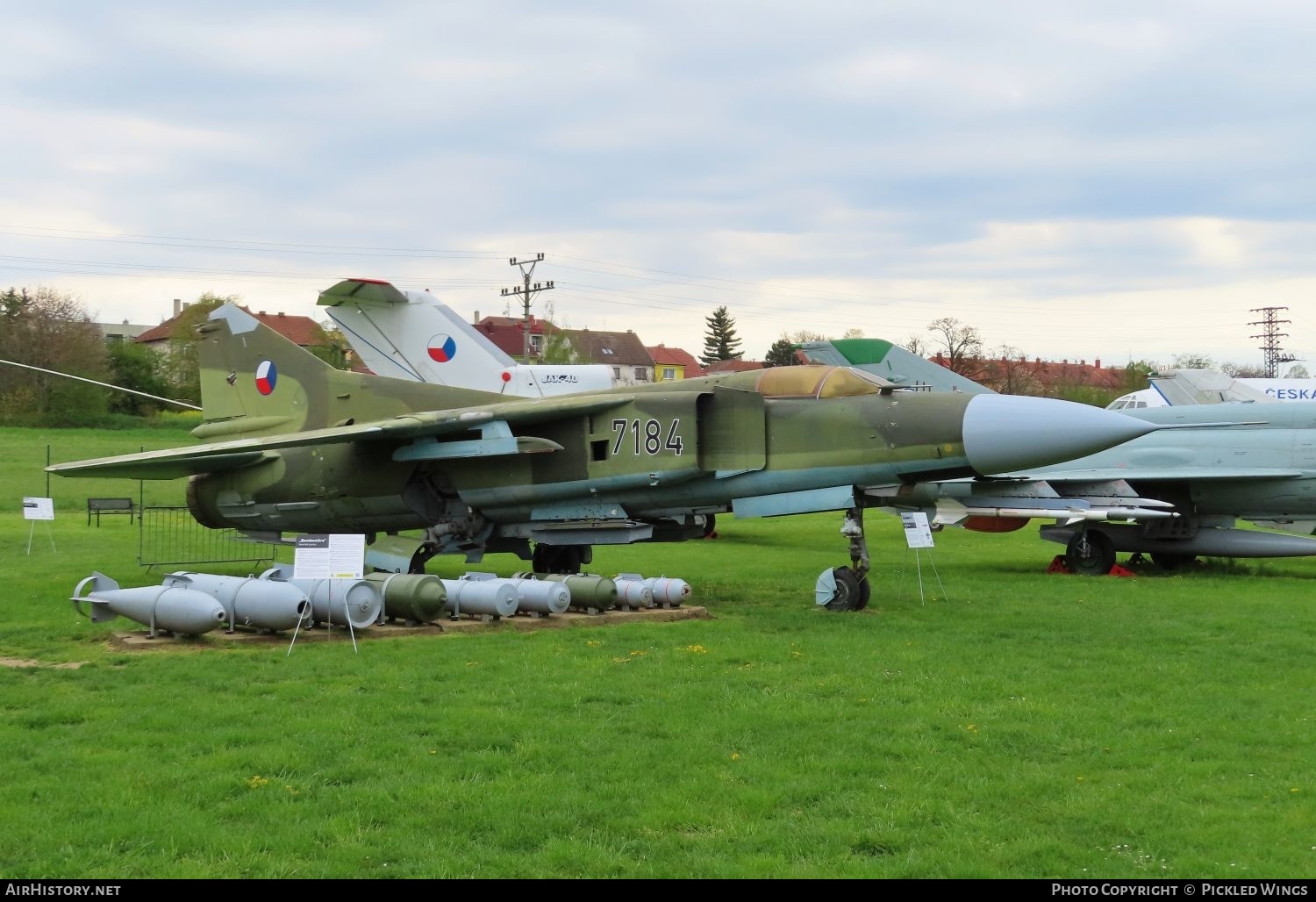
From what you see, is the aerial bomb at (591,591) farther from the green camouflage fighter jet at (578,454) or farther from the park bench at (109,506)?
the park bench at (109,506)

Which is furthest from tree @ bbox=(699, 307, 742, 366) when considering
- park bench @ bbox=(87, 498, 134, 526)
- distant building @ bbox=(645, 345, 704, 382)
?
park bench @ bbox=(87, 498, 134, 526)

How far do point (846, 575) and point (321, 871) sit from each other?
29.4ft

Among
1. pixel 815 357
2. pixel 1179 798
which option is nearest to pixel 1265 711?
pixel 1179 798

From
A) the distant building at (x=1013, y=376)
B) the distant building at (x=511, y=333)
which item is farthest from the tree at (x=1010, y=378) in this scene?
the distant building at (x=511, y=333)

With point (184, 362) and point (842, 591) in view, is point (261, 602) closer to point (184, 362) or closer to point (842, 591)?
point (842, 591)

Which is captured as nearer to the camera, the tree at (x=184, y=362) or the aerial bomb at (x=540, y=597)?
the aerial bomb at (x=540, y=597)

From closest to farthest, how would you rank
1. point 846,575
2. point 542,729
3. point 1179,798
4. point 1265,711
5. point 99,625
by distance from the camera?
1. point 1179,798
2. point 542,729
3. point 1265,711
4. point 99,625
5. point 846,575

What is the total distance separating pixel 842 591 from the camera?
1294 centimetres

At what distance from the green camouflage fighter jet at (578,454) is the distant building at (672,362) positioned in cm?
9454

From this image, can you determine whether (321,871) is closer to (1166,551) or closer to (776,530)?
(1166,551)

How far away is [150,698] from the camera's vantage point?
26.8ft

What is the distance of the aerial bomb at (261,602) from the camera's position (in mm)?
10906

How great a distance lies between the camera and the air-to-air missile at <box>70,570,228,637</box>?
10.7 metres

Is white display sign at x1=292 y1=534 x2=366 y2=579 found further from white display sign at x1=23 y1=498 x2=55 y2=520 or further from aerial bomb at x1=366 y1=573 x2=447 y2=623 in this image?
white display sign at x1=23 y1=498 x2=55 y2=520
